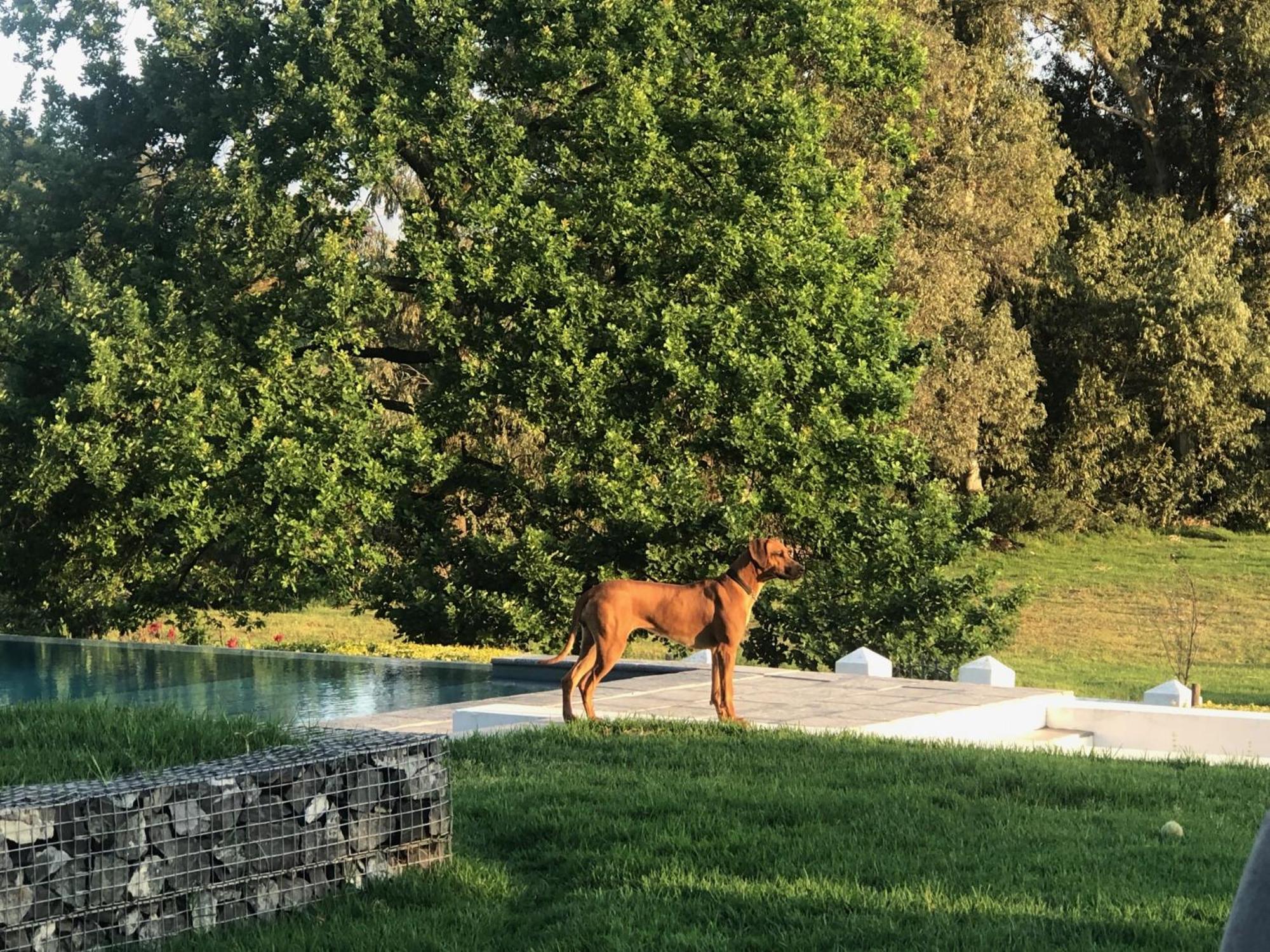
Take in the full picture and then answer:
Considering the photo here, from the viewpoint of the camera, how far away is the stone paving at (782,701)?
9180mm

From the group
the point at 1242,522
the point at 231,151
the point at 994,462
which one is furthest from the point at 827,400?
the point at 1242,522

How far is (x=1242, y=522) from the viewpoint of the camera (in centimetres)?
3053

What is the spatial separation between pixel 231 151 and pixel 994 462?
56.6ft

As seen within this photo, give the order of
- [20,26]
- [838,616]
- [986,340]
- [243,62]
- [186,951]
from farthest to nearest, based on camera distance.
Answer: [986,340], [20,26], [243,62], [838,616], [186,951]

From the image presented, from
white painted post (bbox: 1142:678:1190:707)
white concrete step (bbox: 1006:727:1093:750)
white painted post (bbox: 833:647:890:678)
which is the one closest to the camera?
white concrete step (bbox: 1006:727:1093:750)

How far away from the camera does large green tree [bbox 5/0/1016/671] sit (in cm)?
1527

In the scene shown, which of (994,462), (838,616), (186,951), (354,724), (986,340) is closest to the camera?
(186,951)

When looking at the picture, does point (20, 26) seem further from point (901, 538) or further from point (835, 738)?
point (835, 738)

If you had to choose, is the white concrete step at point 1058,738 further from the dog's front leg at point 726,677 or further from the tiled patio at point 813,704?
the dog's front leg at point 726,677

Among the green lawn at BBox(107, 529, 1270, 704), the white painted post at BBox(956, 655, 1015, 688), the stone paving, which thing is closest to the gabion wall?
the stone paving

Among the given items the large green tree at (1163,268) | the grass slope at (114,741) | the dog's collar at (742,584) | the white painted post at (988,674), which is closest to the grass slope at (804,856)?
the grass slope at (114,741)

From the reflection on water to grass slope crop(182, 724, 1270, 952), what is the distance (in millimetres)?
4243

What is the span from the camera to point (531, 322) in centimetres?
1544

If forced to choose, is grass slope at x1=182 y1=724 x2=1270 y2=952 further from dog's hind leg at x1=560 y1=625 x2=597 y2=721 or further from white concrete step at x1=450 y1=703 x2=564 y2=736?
white concrete step at x1=450 y1=703 x2=564 y2=736
